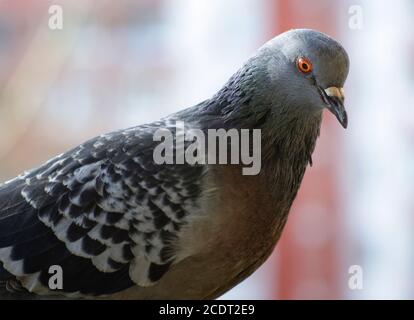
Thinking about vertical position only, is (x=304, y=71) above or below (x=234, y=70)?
below

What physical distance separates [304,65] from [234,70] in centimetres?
522

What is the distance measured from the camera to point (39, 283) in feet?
10.6

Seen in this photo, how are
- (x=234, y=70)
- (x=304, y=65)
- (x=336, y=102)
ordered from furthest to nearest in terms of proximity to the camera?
(x=234, y=70)
(x=304, y=65)
(x=336, y=102)

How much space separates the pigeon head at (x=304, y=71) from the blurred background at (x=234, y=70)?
12.7ft

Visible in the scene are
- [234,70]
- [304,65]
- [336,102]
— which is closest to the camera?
[336,102]

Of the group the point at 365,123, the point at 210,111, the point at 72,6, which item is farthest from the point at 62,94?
the point at 210,111

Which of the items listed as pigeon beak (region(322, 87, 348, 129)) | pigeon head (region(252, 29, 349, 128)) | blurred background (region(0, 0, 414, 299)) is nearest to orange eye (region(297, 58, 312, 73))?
pigeon head (region(252, 29, 349, 128))

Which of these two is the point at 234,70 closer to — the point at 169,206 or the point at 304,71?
the point at 304,71
